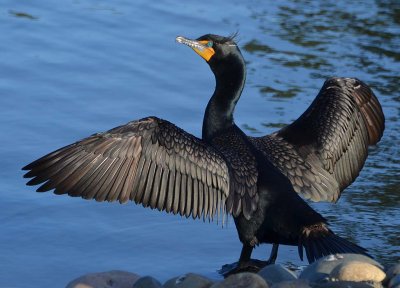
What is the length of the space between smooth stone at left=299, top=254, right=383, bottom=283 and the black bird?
0.43 ft

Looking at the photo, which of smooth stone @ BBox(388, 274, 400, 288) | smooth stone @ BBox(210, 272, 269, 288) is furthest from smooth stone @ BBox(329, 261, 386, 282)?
smooth stone @ BBox(210, 272, 269, 288)

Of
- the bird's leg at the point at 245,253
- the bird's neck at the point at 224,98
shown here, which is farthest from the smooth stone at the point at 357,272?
the bird's neck at the point at 224,98

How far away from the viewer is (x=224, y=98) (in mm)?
7871

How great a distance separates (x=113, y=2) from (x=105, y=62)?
1.89m

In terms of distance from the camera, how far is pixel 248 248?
7434 mm

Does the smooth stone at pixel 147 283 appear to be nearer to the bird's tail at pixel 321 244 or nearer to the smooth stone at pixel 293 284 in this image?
the smooth stone at pixel 293 284

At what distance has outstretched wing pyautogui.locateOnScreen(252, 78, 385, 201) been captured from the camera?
7.77 m

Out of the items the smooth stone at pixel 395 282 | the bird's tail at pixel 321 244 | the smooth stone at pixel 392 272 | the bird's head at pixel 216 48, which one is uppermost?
the bird's head at pixel 216 48

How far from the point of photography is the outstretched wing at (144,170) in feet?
22.9

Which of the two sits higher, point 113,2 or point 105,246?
point 113,2

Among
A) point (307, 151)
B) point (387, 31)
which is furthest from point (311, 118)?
point (387, 31)

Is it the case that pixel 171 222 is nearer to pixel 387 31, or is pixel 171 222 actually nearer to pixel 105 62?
pixel 105 62

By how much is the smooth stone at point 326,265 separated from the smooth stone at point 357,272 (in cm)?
7

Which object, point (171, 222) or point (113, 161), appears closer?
point (113, 161)
